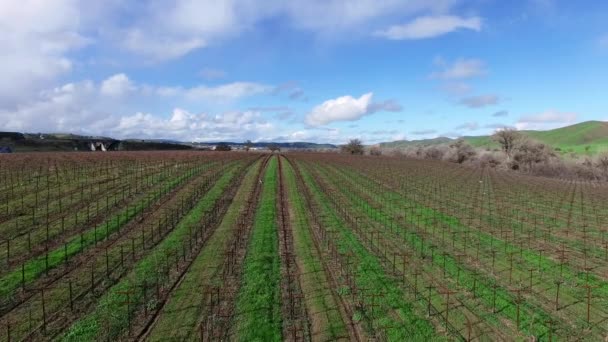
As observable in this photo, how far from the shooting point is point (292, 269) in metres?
14.6

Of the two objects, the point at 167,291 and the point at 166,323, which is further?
the point at 167,291

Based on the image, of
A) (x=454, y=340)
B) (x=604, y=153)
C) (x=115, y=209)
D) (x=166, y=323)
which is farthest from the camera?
(x=604, y=153)

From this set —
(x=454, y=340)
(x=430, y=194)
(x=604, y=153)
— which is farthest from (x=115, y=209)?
(x=604, y=153)

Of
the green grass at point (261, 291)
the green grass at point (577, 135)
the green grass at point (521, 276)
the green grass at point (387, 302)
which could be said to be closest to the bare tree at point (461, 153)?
the green grass at point (577, 135)

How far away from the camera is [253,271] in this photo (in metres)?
14.1

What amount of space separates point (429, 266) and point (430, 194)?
2061 cm

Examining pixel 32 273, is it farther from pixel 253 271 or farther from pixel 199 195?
pixel 199 195

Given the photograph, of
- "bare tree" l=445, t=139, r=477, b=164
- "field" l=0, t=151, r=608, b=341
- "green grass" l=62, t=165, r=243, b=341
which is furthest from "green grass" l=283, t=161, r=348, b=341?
"bare tree" l=445, t=139, r=477, b=164

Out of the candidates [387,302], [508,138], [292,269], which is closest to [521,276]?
[387,302]

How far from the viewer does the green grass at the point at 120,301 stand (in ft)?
31.7

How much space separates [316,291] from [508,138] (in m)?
90.5

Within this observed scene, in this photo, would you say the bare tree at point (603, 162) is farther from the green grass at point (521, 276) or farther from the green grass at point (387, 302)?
the green grass at point (387, 302)

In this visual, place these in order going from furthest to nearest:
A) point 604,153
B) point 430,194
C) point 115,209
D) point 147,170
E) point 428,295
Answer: point 604,153
point 147,170
point 430,194
point 115,209
point 428,295

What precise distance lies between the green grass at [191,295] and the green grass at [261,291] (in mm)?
1263
